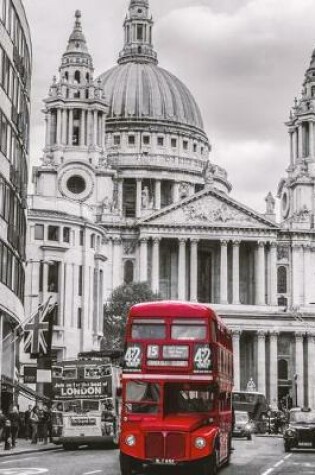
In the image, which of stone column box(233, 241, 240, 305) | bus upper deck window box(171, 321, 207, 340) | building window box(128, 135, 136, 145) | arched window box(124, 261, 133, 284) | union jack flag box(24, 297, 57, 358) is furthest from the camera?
building window box(128, 135, 136, 145)

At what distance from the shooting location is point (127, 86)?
17388 cm

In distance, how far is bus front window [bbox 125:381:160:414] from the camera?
32.1m

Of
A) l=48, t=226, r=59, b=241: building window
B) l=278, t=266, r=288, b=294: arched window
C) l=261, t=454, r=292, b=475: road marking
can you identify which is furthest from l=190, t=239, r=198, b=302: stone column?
l=261, t=454, r=292, b=475: road marking

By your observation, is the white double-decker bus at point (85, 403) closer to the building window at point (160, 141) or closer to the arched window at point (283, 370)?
the arched window at point (283, 370)

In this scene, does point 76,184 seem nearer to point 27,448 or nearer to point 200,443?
point 27,448

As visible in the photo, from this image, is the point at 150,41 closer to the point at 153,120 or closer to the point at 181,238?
the point at 153,120

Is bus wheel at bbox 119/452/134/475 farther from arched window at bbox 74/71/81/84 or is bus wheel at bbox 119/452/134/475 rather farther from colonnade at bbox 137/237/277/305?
arched window at bbox 74/71/81/84

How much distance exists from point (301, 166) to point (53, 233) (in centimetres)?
6244

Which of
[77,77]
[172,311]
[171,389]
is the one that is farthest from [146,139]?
[171,389]

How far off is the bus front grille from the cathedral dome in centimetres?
14194

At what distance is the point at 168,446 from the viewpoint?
31062 mm

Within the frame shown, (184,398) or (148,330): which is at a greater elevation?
(148,330)

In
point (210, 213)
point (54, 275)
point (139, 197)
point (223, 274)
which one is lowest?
point (54, 275)

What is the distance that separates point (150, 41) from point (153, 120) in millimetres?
20050
